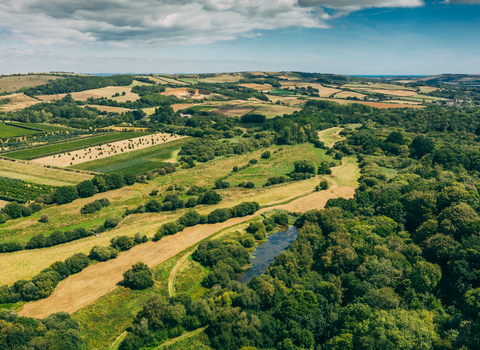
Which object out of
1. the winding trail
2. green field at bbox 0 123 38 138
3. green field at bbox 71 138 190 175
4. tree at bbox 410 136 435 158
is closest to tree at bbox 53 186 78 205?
green field at bbox 71 138 190 175

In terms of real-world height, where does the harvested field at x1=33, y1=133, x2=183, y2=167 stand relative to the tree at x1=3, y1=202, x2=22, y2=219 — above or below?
above

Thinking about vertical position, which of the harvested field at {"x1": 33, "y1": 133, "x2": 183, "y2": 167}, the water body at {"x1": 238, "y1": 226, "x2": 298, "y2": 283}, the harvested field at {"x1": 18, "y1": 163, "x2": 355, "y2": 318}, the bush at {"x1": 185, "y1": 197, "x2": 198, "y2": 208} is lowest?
the water body at {"x1": 238, "y1": 226, "x2": 298, "y2": 283}

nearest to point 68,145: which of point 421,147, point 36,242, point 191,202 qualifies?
point 191,202

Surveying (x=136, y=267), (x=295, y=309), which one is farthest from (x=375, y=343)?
(x=136, y=267)

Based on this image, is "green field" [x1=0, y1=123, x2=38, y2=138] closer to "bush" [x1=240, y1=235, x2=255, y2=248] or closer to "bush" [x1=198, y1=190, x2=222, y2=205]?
"bush" [x1=198, y1=190, x2=222, y2=205]

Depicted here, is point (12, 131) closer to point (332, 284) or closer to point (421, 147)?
point (332, 284)

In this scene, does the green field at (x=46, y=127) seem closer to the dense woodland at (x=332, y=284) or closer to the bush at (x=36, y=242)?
the dense woodland at (x=332, y=284)

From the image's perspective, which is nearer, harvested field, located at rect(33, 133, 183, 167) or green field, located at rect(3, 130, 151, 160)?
harvested field, located at rect(33, 133, 183, 167)
